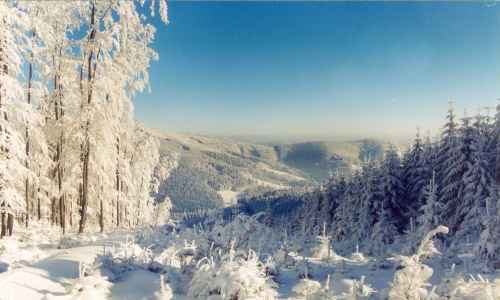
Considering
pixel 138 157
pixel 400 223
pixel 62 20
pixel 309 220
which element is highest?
pixel 62 20

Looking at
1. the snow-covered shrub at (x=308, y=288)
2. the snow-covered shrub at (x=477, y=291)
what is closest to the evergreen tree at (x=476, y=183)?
the snow-covered shrub at (x=477, y=291)

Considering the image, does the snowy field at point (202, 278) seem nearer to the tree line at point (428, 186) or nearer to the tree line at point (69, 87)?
the tree line at point (69, 87)

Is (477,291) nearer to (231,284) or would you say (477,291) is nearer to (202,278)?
→ (231,284)

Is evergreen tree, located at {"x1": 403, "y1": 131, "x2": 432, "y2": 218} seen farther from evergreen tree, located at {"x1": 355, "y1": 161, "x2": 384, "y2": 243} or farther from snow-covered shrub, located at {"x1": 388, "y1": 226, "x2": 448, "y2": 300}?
snow-covered shrub, located at {"x1": 388, "y1": 226, "x2": 448, "y2": 300}

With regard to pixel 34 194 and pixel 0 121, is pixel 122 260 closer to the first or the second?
pixel 0 121

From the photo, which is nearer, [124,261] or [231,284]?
[231,284]

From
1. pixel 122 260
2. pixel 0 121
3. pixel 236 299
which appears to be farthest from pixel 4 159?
pixel 236 299

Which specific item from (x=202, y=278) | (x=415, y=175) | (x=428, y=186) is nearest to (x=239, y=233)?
(x=202, y=278)

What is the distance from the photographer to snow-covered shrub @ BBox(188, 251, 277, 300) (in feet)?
18.8

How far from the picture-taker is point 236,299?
5789 mm

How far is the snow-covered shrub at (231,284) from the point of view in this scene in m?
5.73

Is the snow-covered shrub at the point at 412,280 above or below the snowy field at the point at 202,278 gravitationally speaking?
above

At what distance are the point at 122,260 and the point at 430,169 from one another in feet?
97.7

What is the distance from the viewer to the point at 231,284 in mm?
5785
